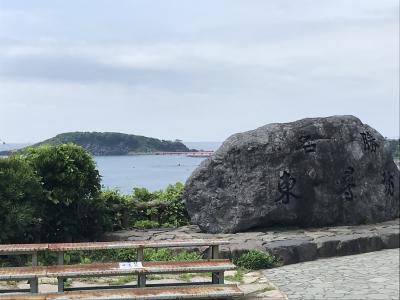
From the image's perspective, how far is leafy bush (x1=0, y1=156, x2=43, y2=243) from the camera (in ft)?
25.7

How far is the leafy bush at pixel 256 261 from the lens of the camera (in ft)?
25.8

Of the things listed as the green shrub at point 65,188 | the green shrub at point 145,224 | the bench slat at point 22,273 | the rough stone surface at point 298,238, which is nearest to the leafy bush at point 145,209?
the green shrub at point 145,224

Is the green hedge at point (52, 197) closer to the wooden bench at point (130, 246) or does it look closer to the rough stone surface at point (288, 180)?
the rough stone surface at point (288, 180)

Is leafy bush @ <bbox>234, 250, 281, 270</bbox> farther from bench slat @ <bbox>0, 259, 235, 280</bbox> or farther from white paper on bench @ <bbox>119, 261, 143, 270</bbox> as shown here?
white paper on bench @ <bbox>119, 261, 143, 270</bbox>

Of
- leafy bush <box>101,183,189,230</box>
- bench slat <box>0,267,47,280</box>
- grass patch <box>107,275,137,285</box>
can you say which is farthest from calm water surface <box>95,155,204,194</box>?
bench slat <box>0,267,47,280</box>

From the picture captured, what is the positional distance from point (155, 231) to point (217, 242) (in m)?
4.32

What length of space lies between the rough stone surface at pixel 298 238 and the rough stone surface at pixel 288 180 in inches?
10.5

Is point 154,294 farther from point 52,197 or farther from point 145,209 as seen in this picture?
point 145,209

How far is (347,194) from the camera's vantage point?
417 inches

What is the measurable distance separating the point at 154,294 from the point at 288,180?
17.0ft

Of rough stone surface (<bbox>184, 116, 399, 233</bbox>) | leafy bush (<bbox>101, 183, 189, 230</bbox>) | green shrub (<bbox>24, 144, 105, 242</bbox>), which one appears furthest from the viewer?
leafy bush (<bbox>101, 183, 189, 230</bbox>)

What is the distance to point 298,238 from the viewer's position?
29.7ft

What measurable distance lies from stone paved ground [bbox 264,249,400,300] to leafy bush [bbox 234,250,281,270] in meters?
0.14

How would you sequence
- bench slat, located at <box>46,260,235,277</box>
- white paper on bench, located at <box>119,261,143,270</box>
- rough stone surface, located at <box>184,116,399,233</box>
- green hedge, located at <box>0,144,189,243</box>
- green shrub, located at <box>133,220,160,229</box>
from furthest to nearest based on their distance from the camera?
green shrub, located at <box>133,220,160,229</box> < rough stone surface, located at <box>184,116,399,233</box> < green hedge, located at <box>0,144,189,243</box> < white paper on bench, located at <box>119,261,143,270</box> < bench slat, located at <box>46,260,235,277</box>
